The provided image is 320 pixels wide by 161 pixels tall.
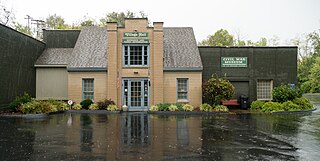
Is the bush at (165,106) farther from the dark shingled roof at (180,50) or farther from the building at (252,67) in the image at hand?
the building at (252,67)

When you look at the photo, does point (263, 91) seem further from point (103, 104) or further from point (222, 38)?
point (222, 38)

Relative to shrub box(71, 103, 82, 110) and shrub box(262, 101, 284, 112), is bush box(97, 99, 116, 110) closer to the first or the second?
shrub box(71, 103, 82, 110)

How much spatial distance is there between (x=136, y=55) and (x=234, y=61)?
8310 mm

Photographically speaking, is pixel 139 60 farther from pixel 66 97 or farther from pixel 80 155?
pixel 80 155

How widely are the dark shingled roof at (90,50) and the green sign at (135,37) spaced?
2526 mm

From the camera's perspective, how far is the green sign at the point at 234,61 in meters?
21.8

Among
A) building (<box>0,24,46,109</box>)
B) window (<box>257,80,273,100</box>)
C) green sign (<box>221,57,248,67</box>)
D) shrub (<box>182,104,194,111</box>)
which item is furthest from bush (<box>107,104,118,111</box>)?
window (<box>257,80,273,100</box>)

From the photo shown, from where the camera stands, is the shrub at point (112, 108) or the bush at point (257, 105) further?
the bush at point (257, 105)

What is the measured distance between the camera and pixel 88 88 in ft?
68.0

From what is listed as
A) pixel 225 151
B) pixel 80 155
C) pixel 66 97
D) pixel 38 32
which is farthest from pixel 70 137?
pixel 38 32

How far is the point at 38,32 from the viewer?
4556cm

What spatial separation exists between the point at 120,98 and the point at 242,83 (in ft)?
34.2

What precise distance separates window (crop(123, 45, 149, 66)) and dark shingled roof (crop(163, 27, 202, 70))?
65.1 inches

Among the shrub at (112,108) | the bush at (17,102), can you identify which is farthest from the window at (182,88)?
the bush at (17,102)
